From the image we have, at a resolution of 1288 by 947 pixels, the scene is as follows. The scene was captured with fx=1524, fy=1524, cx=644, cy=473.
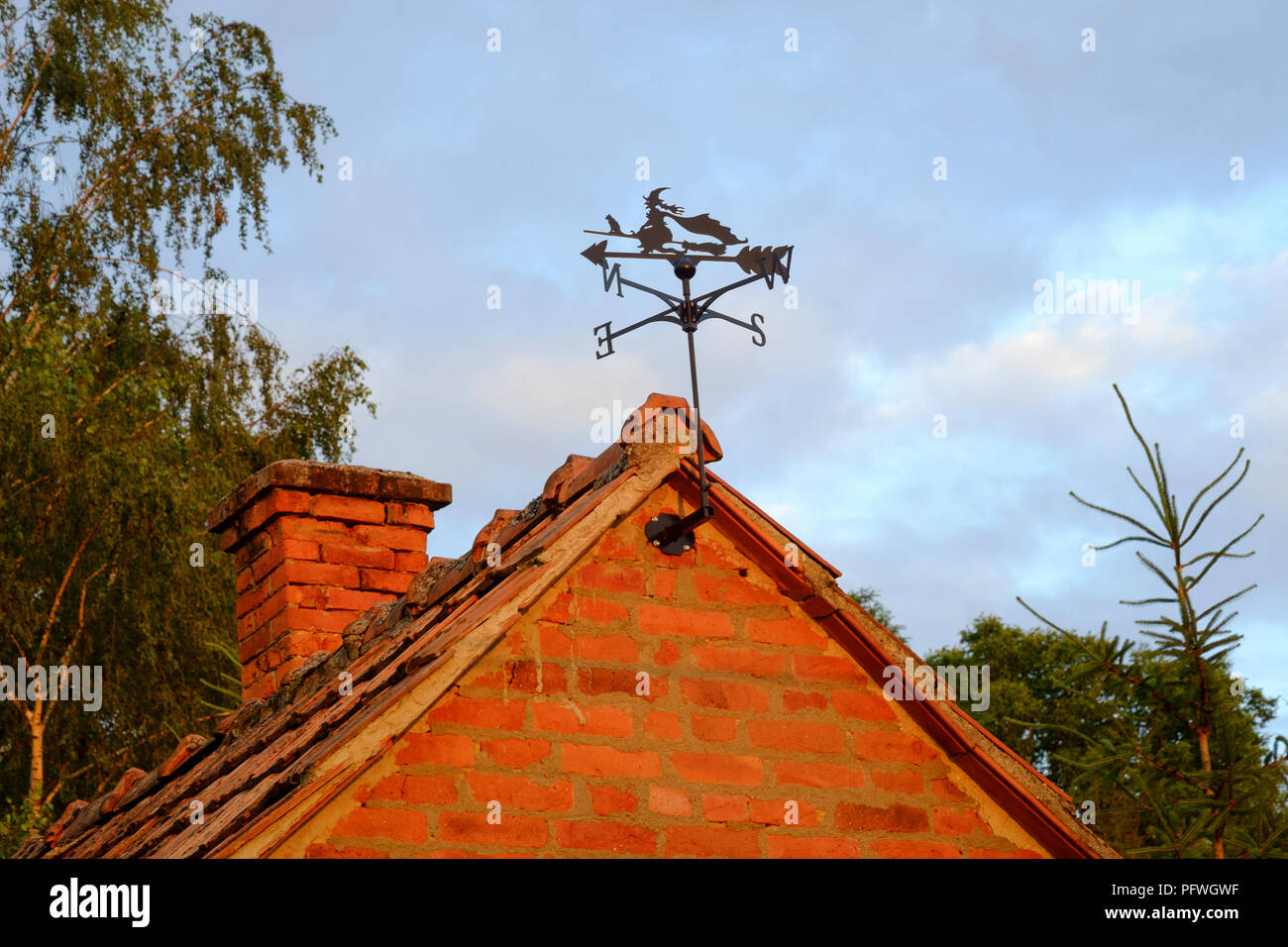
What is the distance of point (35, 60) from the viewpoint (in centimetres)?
1877

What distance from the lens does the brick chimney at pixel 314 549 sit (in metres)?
6.80

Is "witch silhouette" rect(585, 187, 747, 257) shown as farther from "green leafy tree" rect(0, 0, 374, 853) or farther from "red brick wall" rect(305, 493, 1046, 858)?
"green leafy tree" rect(0, 0, 374, 853)

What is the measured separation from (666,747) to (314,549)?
9.23ft

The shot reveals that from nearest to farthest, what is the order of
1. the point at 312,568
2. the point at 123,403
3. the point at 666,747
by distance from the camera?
the point at 666,747, the point at 312,568, the point at 123,403

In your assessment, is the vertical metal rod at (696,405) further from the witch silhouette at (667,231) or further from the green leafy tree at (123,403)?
the green leafy tree at (123,403)

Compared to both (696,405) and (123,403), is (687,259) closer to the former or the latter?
(696,405)

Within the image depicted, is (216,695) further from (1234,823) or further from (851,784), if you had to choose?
(851,784)

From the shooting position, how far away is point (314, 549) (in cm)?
688

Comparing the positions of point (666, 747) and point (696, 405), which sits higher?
point (696, 405)

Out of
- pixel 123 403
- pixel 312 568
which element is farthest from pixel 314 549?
pixel 123 403

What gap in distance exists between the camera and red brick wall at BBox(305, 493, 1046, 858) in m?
4.22

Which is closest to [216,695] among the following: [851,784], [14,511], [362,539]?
[14,511]
